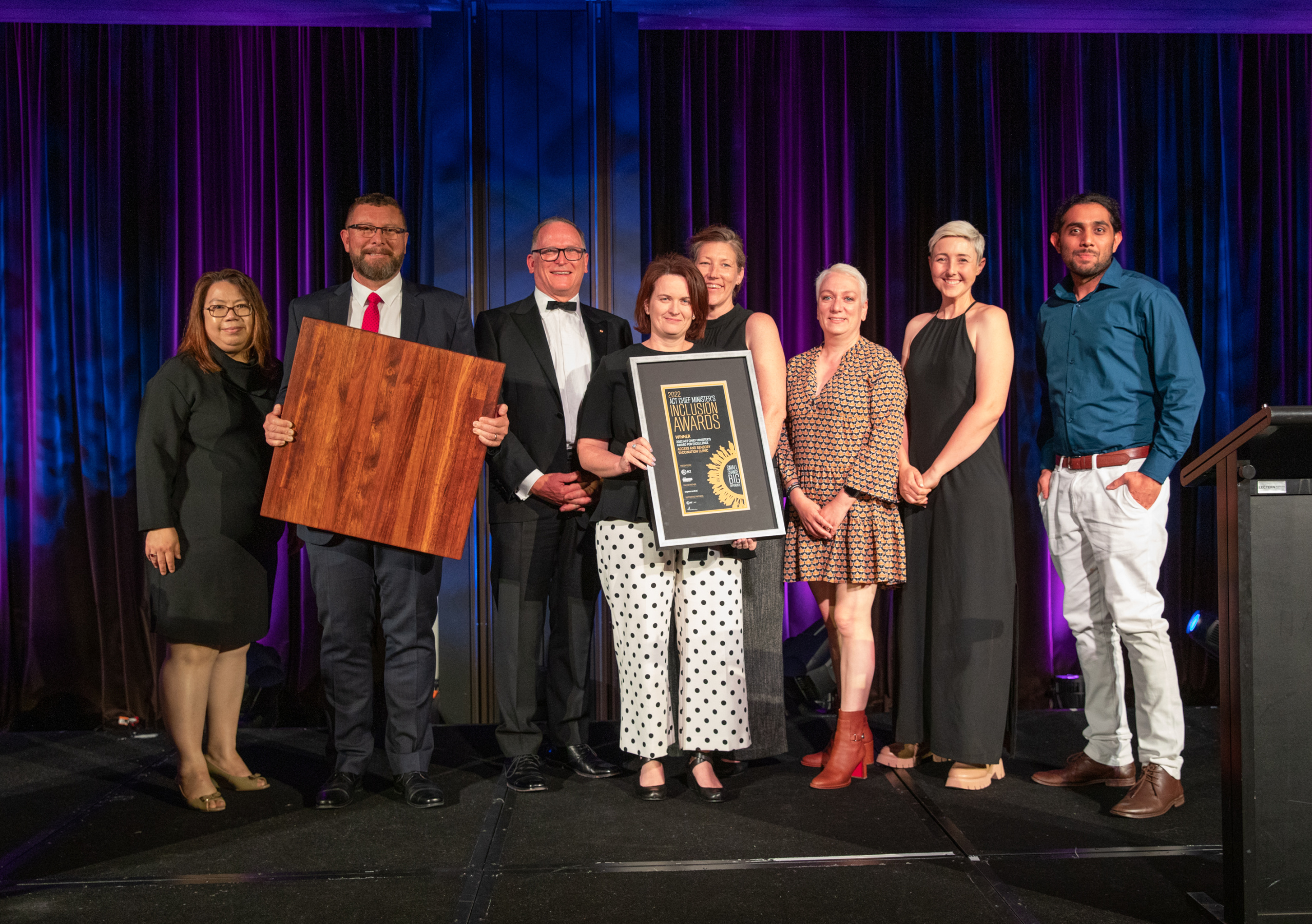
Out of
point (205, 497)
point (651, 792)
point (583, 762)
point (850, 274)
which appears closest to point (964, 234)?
point (850, 274)

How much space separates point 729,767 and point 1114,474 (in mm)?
1559

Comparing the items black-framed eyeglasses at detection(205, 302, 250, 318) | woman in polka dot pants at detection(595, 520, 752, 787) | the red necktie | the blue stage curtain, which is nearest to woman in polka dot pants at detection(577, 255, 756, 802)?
woman in polka dot pants at detection(595, 520, 752, 787)

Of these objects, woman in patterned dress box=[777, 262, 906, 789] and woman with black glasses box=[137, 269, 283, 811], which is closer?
woman with black glasses box=[137, 269, 283, 811]

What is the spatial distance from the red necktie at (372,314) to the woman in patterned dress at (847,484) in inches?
53.4

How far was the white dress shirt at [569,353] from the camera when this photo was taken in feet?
10.7

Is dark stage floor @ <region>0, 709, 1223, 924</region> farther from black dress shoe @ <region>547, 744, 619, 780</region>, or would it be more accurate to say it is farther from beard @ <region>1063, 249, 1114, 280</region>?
beard @ <region>1063, 249, 1114, 280</region>

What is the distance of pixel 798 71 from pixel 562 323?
7.04ft

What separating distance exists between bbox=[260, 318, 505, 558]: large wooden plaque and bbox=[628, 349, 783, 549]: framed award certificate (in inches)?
19.4

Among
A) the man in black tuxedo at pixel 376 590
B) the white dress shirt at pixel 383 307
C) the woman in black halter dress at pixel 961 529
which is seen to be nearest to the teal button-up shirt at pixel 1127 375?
the woman in black halter dress at pixel 961 529

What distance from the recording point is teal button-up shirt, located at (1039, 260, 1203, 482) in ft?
9.66

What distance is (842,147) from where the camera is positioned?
15.1 feet

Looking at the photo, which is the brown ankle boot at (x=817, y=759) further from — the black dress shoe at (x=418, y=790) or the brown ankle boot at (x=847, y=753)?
the black dress shoe at (x=418, y=790)

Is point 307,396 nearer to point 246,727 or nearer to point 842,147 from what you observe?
point 246,727

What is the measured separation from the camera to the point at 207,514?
301cm
